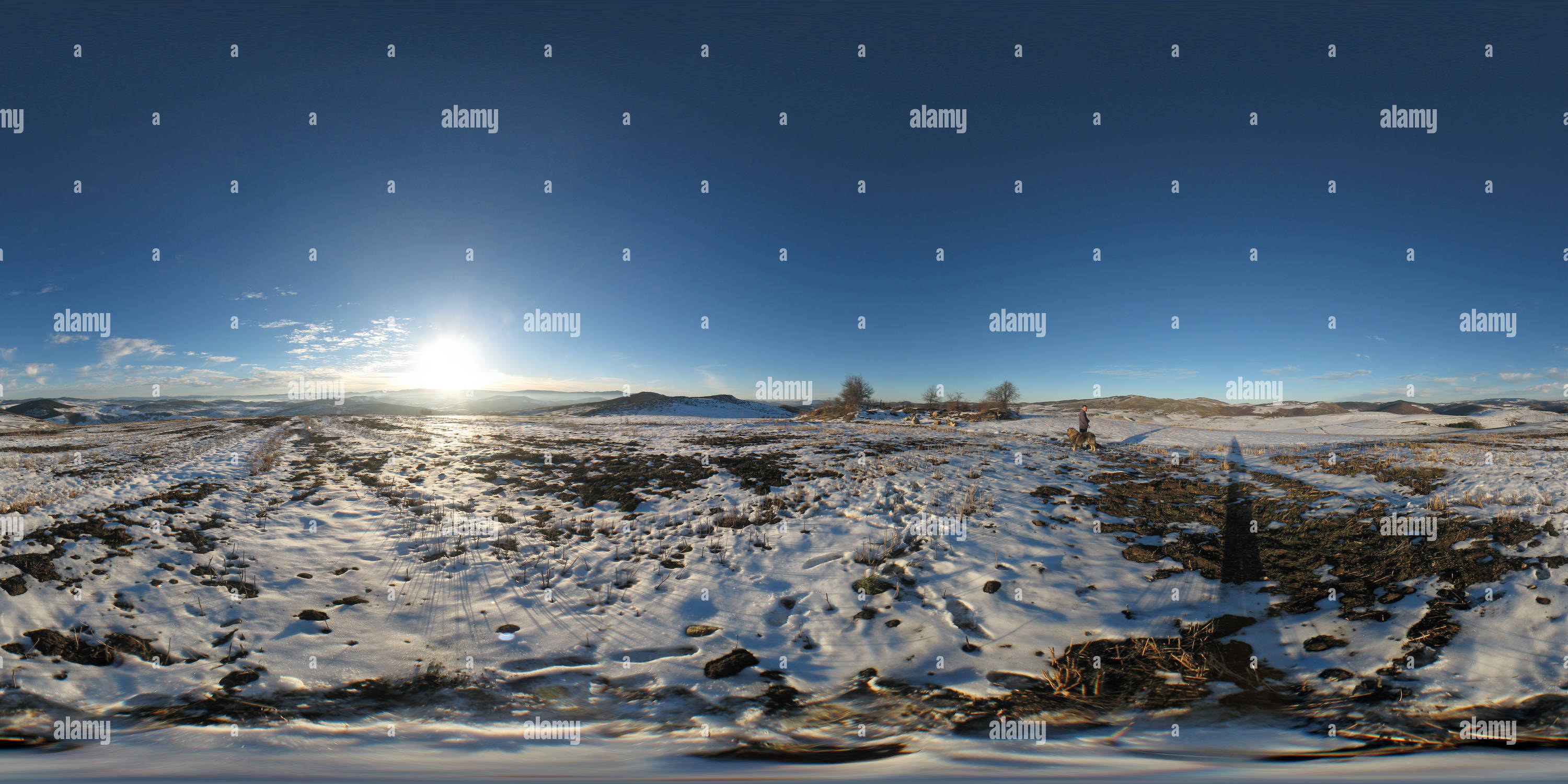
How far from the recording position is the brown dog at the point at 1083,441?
925 inches

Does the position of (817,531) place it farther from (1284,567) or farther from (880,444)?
(880,444)

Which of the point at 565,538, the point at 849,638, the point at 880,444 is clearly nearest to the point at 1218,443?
the point at 880,444

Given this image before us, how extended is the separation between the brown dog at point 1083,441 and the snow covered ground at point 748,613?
9.08 metres

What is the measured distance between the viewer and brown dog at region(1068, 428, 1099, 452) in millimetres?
23484

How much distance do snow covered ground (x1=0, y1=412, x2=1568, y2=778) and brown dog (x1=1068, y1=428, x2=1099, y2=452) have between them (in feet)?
29.8

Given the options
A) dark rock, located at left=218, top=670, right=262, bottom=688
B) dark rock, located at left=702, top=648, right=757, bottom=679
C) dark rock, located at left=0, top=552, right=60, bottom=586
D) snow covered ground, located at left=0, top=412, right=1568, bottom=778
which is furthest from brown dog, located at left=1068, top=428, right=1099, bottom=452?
dark rock, located at left=0, top=552, right=60, bottom=586

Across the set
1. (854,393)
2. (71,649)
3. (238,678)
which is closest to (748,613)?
(238,678)

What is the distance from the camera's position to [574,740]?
470cm

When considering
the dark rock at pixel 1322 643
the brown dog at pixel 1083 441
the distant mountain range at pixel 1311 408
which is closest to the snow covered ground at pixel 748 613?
the dark rock at pixel 1322 643

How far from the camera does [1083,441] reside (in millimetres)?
23844

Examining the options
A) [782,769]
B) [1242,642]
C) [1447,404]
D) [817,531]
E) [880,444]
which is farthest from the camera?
[1447,404]

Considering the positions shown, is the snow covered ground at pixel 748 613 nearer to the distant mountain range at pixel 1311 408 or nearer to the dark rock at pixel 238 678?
the dark rock at pixel 238 678

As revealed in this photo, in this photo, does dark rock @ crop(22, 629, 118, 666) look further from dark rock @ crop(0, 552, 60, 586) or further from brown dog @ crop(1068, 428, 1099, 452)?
brown dog @ crop(1068, 428, 1099, 452)

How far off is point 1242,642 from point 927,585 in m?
3.61
